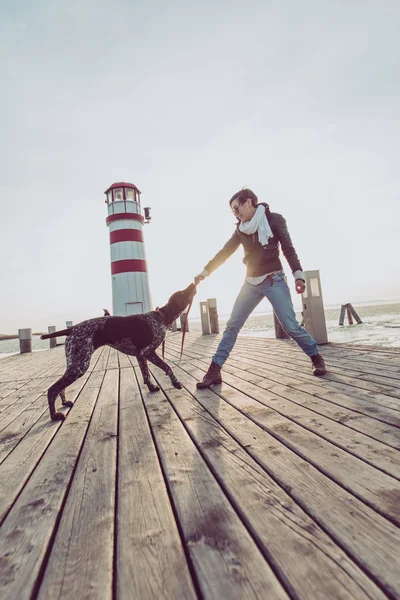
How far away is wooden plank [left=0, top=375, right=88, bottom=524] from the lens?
1624mm

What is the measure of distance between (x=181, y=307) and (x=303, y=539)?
2.74 metres

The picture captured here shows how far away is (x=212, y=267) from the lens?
3.93m

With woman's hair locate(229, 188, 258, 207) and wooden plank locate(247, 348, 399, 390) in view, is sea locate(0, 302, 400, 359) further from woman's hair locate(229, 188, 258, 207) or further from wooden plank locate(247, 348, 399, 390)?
woman's hair locate(229, 188, 258, 207)

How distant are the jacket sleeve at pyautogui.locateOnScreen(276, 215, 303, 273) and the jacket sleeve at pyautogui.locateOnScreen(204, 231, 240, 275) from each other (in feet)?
1.69

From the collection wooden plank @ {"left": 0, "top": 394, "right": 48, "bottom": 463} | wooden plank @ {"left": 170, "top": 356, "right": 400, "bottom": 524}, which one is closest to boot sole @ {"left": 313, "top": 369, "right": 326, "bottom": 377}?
wooden plank @ {"left": 170, "top": 356, "right": 400, "bottom": 524}

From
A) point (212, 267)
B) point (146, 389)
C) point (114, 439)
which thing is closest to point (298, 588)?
point (114, 439)

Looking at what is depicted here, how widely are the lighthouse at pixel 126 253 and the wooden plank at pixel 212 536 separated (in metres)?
11.6

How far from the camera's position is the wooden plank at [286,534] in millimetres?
905

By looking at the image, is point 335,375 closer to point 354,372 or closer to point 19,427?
point 354,372

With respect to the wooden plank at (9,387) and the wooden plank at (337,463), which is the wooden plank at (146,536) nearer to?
the wooden plank at (337,463)

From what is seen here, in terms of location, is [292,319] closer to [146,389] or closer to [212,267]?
[212,267]

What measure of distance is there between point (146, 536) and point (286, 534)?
0.47 m

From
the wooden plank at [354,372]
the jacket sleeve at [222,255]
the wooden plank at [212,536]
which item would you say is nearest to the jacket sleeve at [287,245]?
the jacket sleeve at [222,255]

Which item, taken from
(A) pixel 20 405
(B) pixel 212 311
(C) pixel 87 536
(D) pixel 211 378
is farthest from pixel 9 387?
(B) pixel 212 311
